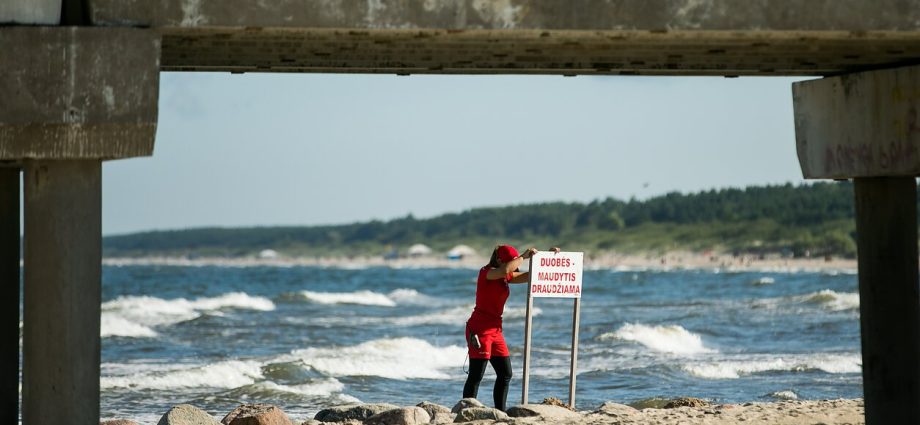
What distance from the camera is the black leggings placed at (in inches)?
459

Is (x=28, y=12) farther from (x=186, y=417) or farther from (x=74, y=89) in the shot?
(x=186, y=417)

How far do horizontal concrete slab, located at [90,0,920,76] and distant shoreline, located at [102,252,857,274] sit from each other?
4044 inches

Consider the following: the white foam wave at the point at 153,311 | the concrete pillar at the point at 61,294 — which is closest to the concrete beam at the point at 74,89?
the concrete pillar at the point at 61,294

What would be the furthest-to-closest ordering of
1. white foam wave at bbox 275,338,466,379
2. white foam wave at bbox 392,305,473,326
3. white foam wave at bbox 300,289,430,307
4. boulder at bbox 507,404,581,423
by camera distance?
white foam wave at bbox 300,289,430,307
white foam wave at bbox 392,305,473,326
white foam wave at bbox 275,338,466,379
boulder at bbox 507,404,581,423

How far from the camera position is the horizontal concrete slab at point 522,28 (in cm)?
707

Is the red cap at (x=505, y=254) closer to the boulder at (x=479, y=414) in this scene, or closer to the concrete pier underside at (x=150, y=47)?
the boulder at (x=479, y=414)

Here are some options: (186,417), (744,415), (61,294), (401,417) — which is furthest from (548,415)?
(61,294)

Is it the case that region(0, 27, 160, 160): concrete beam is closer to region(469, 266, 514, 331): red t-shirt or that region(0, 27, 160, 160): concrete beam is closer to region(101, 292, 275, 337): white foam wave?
region(469, 266, 514, 331): red t-shirt

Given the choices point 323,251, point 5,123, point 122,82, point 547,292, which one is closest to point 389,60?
point 122,82

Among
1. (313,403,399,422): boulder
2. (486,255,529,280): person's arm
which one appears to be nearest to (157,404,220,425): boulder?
(313,403,399,422): boulder

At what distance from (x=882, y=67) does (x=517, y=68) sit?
2.46 meters

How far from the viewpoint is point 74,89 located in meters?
7.03

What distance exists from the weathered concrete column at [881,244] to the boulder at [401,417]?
4395 mm

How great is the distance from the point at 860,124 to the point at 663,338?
20.1m
